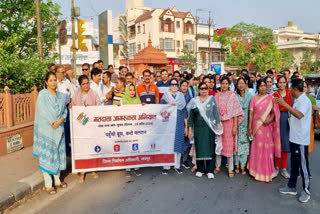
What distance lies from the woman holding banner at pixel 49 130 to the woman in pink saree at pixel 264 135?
10.8ft

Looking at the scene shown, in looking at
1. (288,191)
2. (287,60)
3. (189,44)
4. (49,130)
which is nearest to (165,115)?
(49,130)

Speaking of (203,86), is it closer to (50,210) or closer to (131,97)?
(131,97)

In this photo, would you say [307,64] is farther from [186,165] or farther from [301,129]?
[301,129]

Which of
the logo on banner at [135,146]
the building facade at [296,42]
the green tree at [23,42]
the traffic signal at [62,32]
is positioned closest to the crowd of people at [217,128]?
the logo on banner at [135,146]

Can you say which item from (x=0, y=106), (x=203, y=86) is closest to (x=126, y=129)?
(x=203, y=86)

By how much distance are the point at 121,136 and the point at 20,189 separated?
1.77 metres

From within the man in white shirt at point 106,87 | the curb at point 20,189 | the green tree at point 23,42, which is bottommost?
the curb at point 20,189

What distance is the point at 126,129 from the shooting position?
15.8 feet

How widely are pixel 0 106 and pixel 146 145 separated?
3.57 meters

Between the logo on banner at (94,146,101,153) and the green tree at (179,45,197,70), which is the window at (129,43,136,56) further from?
the logo on banner at (94,146,101,153)

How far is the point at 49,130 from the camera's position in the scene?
163 inches

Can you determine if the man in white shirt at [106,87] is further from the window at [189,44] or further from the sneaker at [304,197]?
the window at [189,44]

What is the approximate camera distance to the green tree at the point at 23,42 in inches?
295

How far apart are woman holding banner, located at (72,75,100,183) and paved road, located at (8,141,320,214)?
604 millimetres
